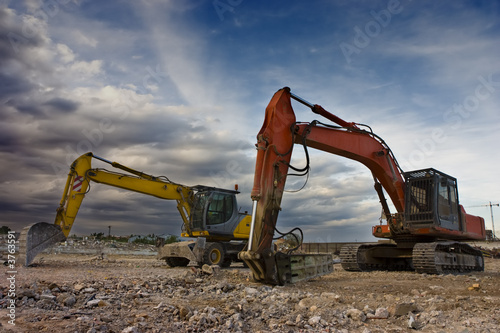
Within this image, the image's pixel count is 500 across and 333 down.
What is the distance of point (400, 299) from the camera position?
18.9 ft

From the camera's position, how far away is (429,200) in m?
10.4

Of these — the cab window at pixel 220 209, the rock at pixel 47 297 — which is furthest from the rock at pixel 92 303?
the cab window at pixel 220 209

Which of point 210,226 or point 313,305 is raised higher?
point 210,226

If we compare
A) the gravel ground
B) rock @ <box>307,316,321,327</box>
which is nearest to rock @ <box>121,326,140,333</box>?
the gravel ground

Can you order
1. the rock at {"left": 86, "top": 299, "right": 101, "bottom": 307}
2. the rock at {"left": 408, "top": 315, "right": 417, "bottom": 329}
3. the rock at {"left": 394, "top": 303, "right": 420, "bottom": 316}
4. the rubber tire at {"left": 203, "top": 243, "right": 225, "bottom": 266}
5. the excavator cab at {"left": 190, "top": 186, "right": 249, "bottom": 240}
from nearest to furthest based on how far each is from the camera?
1. the rock at {"left": 408, "top": 315, "right": 417, "bottom": 329}
2. the rock at {"left": 394, "top": 303, "right": 420, "bottom": 316}
3. the rock at {"left": 86, "top": 299, "right": 101, "bottom": 307}
4. the rubber tire at {"left": 203, "top": 243, "right": 225, "bottom": 266}
5. the excavator cab at {"left": 190, "top": 186, "right": 249, "bottom": 240}

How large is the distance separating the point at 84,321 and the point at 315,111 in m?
6.25

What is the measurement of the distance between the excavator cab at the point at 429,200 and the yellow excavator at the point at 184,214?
5.44 m

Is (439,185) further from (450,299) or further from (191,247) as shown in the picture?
Answer: (191,247)

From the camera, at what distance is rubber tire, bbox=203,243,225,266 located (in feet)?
39.1

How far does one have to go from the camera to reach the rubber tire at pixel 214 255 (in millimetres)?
11914

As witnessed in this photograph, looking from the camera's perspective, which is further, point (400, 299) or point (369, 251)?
point (369, 251)

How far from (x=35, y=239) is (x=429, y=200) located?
1046 cm

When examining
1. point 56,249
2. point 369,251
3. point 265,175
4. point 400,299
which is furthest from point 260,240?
point 56,249

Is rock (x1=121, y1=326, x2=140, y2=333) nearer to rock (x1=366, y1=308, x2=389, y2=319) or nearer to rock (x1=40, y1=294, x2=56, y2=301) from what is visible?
rock (x1=40, y1=294, x2=56, y2=301)
